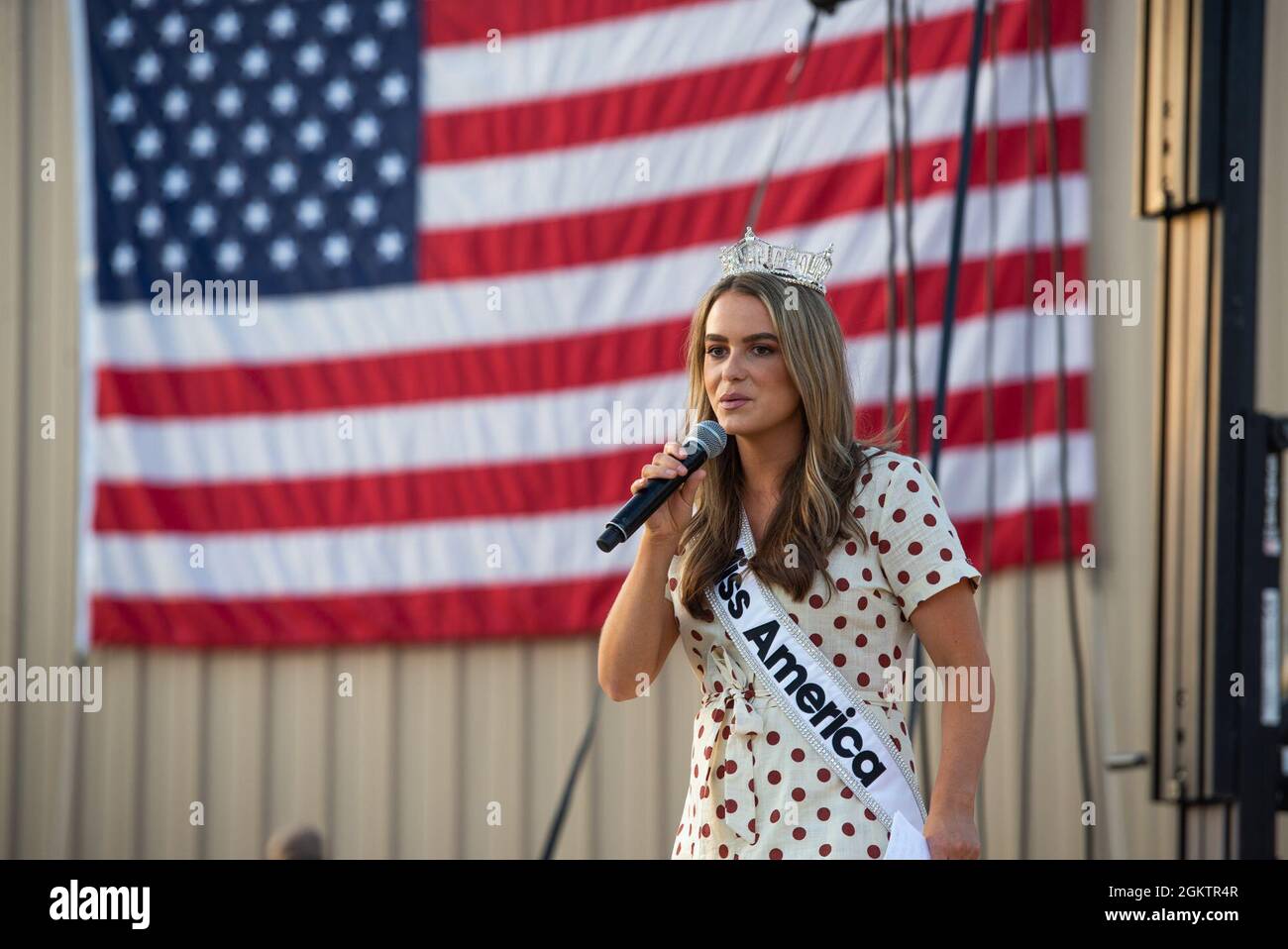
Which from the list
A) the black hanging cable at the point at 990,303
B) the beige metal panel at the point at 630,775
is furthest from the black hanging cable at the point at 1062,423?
the beige metal panel at the point at 630,775

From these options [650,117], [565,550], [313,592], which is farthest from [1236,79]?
[313,592]

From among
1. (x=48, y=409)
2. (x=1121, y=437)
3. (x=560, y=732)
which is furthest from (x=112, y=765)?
A: (x=1121, y=437)

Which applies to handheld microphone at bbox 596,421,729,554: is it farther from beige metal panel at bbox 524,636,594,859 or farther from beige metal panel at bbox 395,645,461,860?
beige metal panel at bbox 395,645,461,860

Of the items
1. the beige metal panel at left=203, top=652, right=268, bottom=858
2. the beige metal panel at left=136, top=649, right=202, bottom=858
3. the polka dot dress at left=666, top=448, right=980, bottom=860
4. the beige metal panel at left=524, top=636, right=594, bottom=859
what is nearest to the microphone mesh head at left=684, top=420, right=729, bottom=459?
the polka dot dress at left=666, top=448, right=980, bottom=860

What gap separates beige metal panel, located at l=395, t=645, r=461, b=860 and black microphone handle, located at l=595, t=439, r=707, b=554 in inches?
129

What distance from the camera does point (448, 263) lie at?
5289mm

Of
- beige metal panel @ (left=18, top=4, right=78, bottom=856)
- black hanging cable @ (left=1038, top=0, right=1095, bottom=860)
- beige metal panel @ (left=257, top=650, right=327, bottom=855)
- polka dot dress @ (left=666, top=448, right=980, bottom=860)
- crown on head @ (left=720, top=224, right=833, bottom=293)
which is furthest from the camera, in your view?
beige metal panel @ (left=18, top=4, right=78, bottom=856)

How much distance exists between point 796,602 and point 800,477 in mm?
198

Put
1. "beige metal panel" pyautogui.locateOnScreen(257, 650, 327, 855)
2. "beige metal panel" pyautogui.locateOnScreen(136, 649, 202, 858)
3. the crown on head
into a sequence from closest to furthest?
the crown on head, "beige metal panel" pyautogui.locateOnScreen(257, 650, 327, 855), "beige metal panel" pyautogui.locateOnScreen(136, 649, 202, 858)

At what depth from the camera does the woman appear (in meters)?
2.16

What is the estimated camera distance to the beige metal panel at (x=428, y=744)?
536cm

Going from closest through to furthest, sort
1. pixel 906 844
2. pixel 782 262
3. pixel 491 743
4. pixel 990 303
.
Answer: pixel 906 844 < pixel 782 262 < pixel 990 303 < pixel 491 743

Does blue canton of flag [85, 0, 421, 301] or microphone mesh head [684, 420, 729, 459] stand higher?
blue canton of flag [85, 0, 421, 301]

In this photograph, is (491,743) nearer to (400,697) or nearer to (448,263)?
(400,697)
